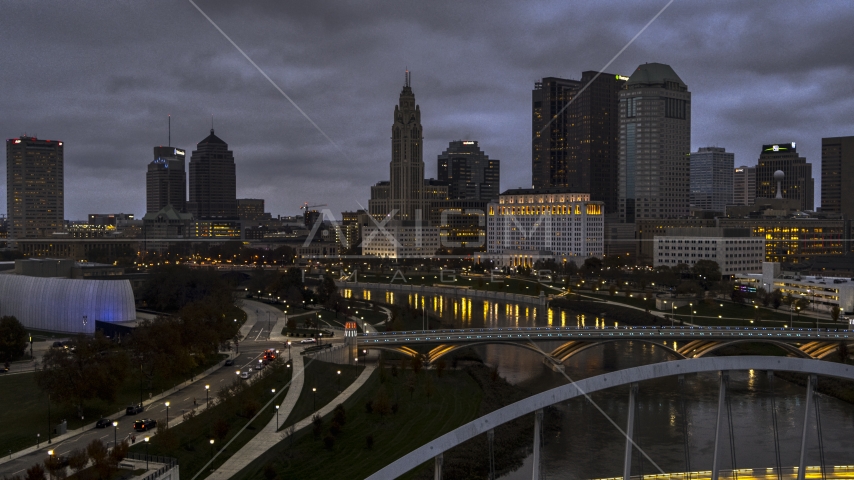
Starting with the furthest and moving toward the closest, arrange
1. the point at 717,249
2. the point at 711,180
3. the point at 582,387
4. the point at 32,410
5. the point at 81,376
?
the point at 711,180 → the point at 717,249 → the point at 32,410 → the point at 81,376 → the point at 582,387

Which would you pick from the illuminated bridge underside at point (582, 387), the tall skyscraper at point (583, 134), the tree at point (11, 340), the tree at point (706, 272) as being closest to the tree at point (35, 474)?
the illuminated bridge underside at point (582, 387)

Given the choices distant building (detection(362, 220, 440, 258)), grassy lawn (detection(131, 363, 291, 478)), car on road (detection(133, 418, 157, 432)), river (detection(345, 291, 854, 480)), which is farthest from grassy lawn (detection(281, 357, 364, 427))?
distant building (detection(362, 220, 440, 258))

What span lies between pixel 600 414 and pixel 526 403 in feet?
64.5

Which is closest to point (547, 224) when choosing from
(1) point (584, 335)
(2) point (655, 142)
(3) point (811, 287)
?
(2) point (655, 142)

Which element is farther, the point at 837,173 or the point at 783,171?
the point at 783,171

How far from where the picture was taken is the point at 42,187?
144875mm

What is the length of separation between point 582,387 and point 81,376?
2093cm

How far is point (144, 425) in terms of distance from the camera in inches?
1043

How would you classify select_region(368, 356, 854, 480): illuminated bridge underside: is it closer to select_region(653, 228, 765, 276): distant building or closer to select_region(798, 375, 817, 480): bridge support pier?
select_region(798, 375, 817, 480): bridge support pier

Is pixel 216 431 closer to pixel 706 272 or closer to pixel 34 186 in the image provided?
pixel 706 272

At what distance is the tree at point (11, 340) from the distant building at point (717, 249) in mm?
63668

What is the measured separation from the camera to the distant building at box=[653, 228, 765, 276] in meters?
82.4

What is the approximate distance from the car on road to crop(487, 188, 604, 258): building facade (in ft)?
265

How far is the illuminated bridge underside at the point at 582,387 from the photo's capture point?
13.9m
